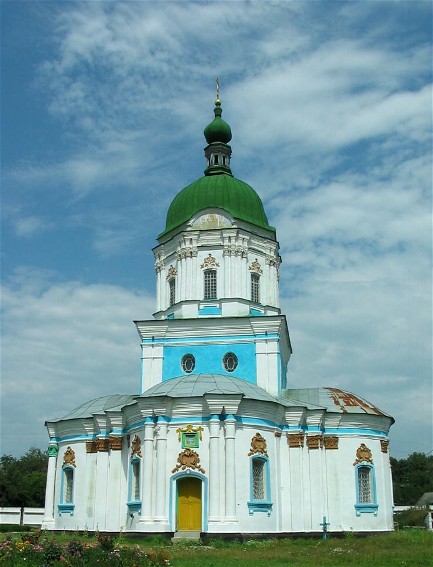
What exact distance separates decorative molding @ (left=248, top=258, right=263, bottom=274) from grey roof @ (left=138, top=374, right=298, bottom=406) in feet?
17.7

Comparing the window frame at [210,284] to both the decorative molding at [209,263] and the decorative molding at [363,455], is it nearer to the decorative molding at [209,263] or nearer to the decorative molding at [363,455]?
the decorative molding at [209,263]

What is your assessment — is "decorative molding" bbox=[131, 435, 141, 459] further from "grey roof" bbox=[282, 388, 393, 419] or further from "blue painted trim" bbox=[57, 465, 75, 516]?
"grey roof" bbox=[282, 388, 393, 419]

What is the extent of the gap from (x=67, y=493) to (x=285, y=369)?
409 inches

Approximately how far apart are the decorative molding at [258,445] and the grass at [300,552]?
2.81 metres

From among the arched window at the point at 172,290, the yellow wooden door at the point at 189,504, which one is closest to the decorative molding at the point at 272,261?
the arched window at the point at 172,290

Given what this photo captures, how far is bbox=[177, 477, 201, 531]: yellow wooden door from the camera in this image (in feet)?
72.7

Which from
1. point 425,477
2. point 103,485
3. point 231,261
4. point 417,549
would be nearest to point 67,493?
point 103,485

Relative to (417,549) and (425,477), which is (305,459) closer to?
(417,549)

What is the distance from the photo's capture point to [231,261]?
1102 inches

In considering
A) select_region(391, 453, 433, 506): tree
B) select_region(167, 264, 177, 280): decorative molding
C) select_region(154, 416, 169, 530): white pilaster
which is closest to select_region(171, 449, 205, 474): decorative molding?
select_region(154, 416, 169, 530): white pilaster

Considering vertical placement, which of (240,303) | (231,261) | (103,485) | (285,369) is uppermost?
(231,261)

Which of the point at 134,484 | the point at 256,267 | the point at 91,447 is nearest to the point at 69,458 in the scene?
the point at 91,447

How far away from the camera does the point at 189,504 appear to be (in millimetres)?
22375

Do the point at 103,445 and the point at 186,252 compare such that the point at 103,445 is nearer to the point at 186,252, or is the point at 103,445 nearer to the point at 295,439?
the point at 295,439
